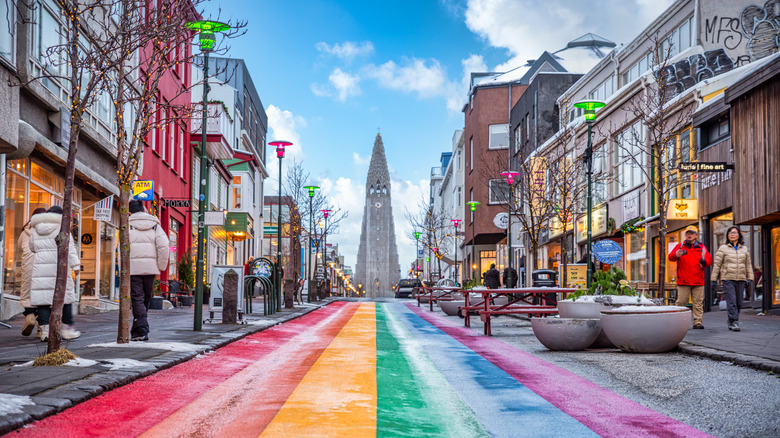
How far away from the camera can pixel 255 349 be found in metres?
11.3

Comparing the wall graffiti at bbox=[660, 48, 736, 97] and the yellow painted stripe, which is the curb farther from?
the wall graffiti at bbox=[660, 48, 736, 97]

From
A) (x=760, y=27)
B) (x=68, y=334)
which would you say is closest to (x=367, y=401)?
(x=68, y=334)

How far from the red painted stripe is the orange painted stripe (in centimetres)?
11

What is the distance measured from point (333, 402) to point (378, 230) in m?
179

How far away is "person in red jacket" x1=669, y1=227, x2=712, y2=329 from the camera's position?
14688 millimetres

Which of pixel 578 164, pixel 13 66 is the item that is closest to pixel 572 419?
pixel 13 66

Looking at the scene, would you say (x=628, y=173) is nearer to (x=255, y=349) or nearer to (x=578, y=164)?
(x=578, y=164)

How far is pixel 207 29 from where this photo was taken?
43.2 feet

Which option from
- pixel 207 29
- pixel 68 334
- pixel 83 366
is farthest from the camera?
pixel 207 29

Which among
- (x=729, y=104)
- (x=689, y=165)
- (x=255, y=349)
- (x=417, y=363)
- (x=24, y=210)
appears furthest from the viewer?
(x=729, y=104)

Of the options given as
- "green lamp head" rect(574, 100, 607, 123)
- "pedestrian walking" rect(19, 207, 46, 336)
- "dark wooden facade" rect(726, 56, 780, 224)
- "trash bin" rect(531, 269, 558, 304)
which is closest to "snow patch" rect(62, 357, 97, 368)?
"pedestrian walking" rect(19, 207, 46, 336)

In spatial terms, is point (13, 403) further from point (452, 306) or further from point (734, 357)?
point (452, 306)

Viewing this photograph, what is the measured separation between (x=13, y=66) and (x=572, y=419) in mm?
12559

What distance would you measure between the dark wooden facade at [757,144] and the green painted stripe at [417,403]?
44.8 ft
